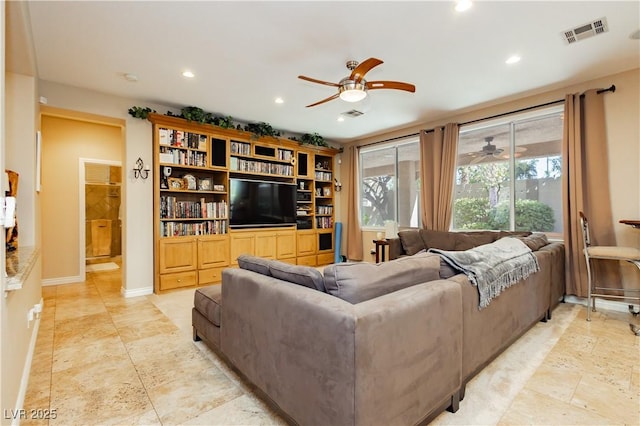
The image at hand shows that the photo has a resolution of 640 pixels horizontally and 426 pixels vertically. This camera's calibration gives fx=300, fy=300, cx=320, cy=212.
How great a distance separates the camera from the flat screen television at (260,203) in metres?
4.84

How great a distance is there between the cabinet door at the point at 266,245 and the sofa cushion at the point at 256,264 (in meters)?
3.00

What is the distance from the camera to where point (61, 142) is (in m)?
4.69

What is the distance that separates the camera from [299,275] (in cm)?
162

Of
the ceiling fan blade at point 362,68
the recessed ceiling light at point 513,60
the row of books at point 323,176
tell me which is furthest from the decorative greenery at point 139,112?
the recessed ceiling light at point 513,60

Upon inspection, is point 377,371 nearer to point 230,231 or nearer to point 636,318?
point 636,318

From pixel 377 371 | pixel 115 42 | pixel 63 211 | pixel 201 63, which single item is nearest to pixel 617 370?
pixel 377 371

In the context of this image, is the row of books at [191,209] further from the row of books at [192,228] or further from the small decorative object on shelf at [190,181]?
the small decorative object on shelf at [190,181]

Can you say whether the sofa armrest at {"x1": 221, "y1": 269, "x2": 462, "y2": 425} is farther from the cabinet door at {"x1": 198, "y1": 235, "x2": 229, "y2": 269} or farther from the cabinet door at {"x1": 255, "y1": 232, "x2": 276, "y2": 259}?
the cabinet door at {"x1": 255, "y1": 232, "x2": 276, "y2": 259}

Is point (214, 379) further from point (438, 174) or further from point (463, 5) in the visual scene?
point (438, 174)

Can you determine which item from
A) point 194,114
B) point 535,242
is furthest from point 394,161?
point 194,114

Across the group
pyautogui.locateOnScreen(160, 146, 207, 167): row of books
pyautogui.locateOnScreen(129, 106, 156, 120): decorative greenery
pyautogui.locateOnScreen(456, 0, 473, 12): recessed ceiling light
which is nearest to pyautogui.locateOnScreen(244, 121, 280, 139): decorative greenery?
pyautogui.locateOnScreen(160, 146, 207, 167): row of books

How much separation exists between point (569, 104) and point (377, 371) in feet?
13.4

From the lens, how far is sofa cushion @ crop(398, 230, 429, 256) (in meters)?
4.63

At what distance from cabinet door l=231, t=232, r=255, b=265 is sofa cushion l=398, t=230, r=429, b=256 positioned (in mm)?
2415
